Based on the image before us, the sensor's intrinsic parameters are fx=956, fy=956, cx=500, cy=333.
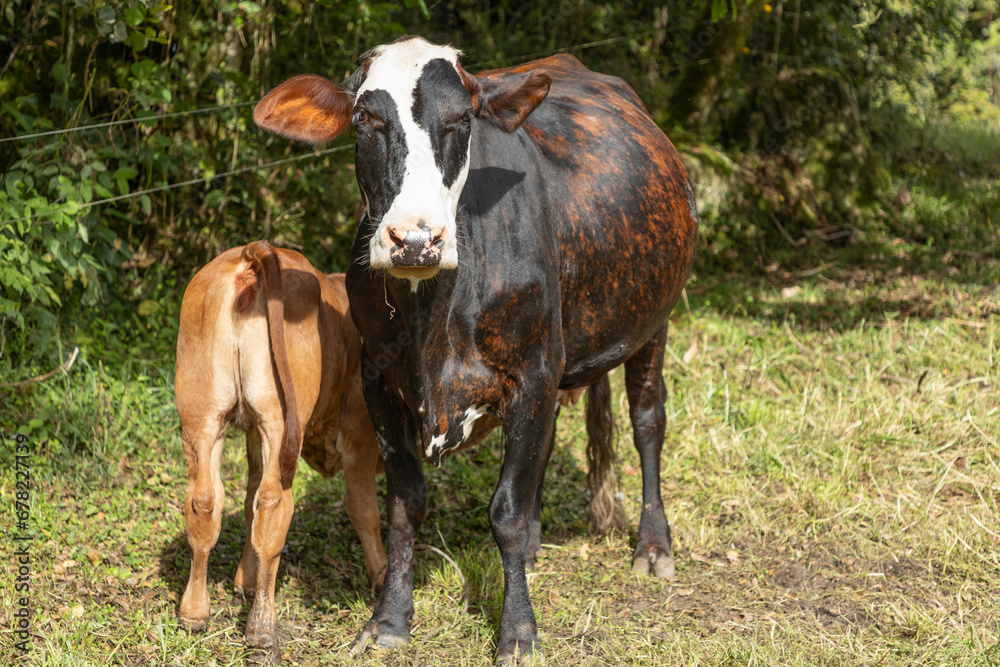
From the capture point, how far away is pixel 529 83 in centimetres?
342

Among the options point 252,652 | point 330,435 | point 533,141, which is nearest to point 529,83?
point 533,141

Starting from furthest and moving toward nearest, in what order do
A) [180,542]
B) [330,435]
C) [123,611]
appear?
1. [180,542]
2. [330,435]
3. [123,611]

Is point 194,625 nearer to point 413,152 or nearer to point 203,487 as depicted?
point 203,487

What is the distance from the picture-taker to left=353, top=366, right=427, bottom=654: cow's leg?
3.86 m

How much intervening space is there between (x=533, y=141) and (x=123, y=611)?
8.49 ft

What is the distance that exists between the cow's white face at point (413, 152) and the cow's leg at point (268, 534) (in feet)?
2.95

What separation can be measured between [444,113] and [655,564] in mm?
2555

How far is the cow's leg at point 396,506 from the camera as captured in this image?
3857mm

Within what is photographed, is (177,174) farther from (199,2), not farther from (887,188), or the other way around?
(887,188)

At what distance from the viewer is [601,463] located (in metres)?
5.09

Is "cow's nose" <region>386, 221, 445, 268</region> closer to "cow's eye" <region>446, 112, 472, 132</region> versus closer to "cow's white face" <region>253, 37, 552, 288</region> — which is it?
"cow's white face" <region>253, 37, 552, 288</region>

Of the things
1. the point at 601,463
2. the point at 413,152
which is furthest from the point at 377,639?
the point at 413,152

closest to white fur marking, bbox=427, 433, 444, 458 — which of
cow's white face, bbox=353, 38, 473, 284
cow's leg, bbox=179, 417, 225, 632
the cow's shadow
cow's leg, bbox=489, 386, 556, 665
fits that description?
cow's leg, bbox=489, 386, 556, 665

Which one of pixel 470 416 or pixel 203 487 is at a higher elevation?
pixel 470 416
